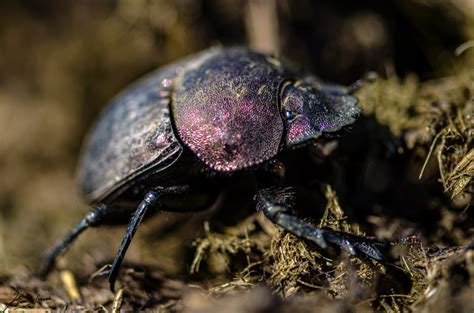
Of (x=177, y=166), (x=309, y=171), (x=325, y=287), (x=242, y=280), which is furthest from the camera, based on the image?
(x=309, y=171)

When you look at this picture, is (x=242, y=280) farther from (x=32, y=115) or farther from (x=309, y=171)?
(x=32, y=115)

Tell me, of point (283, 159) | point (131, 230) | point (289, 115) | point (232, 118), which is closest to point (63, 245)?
point (131, 230)

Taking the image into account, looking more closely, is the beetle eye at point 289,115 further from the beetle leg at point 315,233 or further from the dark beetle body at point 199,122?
the beetle leg at point 315,233

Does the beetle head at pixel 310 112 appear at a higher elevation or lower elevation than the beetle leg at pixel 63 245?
higher

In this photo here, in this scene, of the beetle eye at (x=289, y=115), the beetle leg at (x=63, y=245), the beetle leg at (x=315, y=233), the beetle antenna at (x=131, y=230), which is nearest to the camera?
the beetle leg at (x=315, y=233)

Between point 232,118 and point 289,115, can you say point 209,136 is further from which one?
point 289,115

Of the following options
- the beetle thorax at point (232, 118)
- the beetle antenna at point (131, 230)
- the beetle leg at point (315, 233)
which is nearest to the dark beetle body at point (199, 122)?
the beetle thorax at point (232, 118)

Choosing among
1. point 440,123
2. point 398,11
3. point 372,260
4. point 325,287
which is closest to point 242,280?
point 325,287
